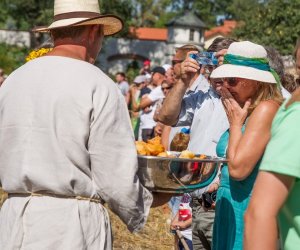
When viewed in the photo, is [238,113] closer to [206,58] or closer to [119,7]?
[206,58]

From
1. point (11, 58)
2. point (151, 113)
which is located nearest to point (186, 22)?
point (11, 58)

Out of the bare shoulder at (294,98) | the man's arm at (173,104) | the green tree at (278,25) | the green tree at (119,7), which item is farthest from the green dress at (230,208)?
the green tree at (119,7)

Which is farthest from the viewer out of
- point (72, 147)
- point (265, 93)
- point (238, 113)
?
point (265, 93)

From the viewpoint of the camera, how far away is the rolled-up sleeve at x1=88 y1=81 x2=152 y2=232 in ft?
11.3

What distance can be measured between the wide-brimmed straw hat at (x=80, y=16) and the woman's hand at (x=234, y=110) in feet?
2.42

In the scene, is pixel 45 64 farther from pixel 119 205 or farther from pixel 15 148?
pixel 119 205

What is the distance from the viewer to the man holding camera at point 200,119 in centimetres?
526

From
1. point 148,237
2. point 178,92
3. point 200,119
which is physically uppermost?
point 178,92

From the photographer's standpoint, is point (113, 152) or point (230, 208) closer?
point (113, 152)

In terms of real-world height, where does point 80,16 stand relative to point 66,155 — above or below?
above

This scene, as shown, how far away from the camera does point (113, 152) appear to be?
3.48m

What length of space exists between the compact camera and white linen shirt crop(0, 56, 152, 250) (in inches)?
69.3

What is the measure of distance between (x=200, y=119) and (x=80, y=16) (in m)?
1.83

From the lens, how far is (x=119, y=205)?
3578 mm
